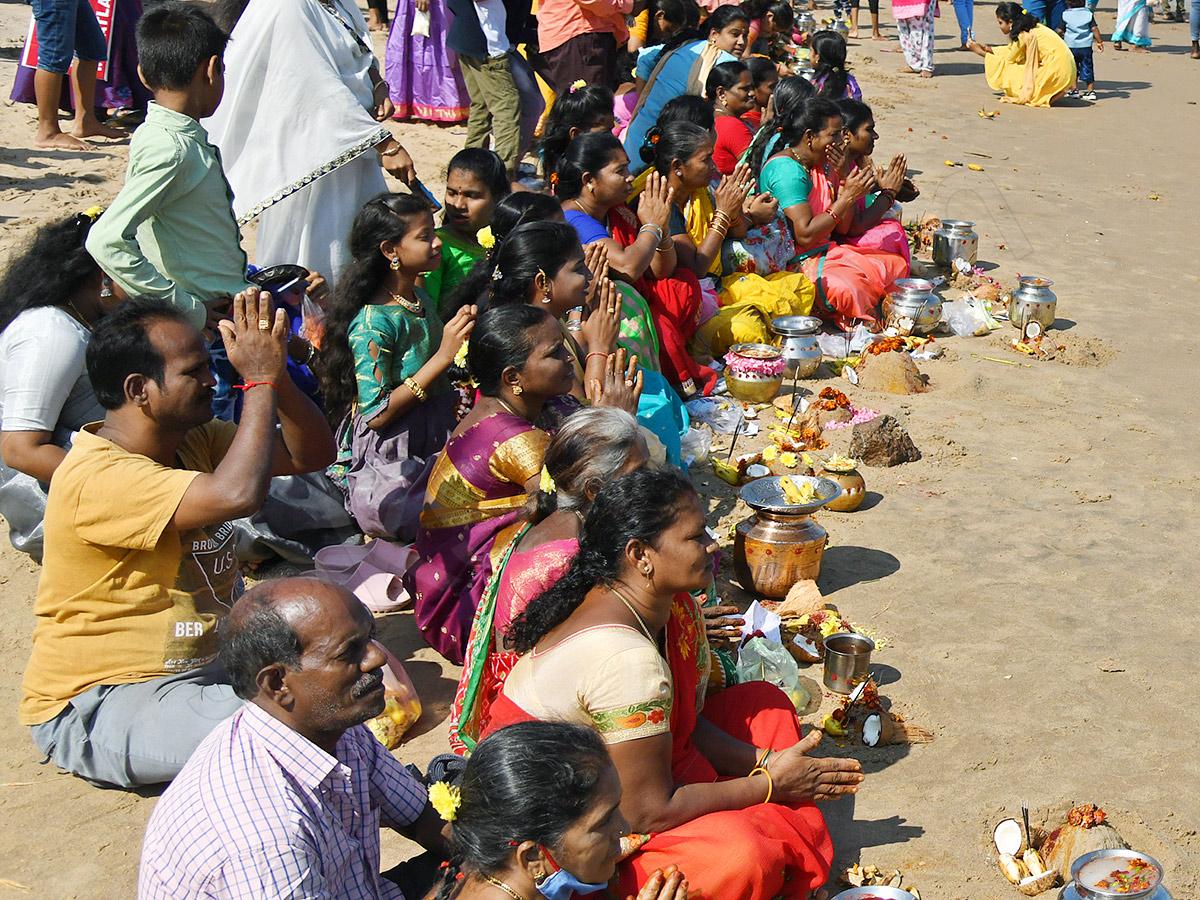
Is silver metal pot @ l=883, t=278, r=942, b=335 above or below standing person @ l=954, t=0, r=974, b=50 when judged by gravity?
below

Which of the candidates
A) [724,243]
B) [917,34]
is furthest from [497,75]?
[917,34]

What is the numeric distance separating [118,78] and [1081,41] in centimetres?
1160

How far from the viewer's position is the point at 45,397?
404 centimetres

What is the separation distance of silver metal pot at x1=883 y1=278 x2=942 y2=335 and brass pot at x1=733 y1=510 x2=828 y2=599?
10.2 ft

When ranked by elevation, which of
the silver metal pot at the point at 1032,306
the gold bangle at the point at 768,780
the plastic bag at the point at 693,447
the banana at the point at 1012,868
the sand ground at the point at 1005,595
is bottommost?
the sand ground at the point at 1005,595

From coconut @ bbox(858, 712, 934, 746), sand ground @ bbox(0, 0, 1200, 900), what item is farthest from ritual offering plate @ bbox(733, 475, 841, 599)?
coconut @ bbox(858, 712, 934, 746)

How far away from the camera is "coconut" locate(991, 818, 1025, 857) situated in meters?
3.43

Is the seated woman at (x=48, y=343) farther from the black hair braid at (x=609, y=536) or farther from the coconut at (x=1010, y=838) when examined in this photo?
the coconut at (x=1010, y=838)

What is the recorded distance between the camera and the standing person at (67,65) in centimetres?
877

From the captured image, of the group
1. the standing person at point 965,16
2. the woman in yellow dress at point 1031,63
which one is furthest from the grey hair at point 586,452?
the standing person at point 965,16

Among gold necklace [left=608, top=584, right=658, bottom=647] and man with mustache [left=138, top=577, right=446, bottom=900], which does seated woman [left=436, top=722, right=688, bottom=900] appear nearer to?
man with mustache [left=138, top=577, right=446, bottom=900]

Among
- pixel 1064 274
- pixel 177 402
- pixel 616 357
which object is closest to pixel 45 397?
pixel 177 402

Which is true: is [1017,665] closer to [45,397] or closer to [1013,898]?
[1013,898]

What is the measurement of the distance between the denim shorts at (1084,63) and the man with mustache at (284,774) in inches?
624
